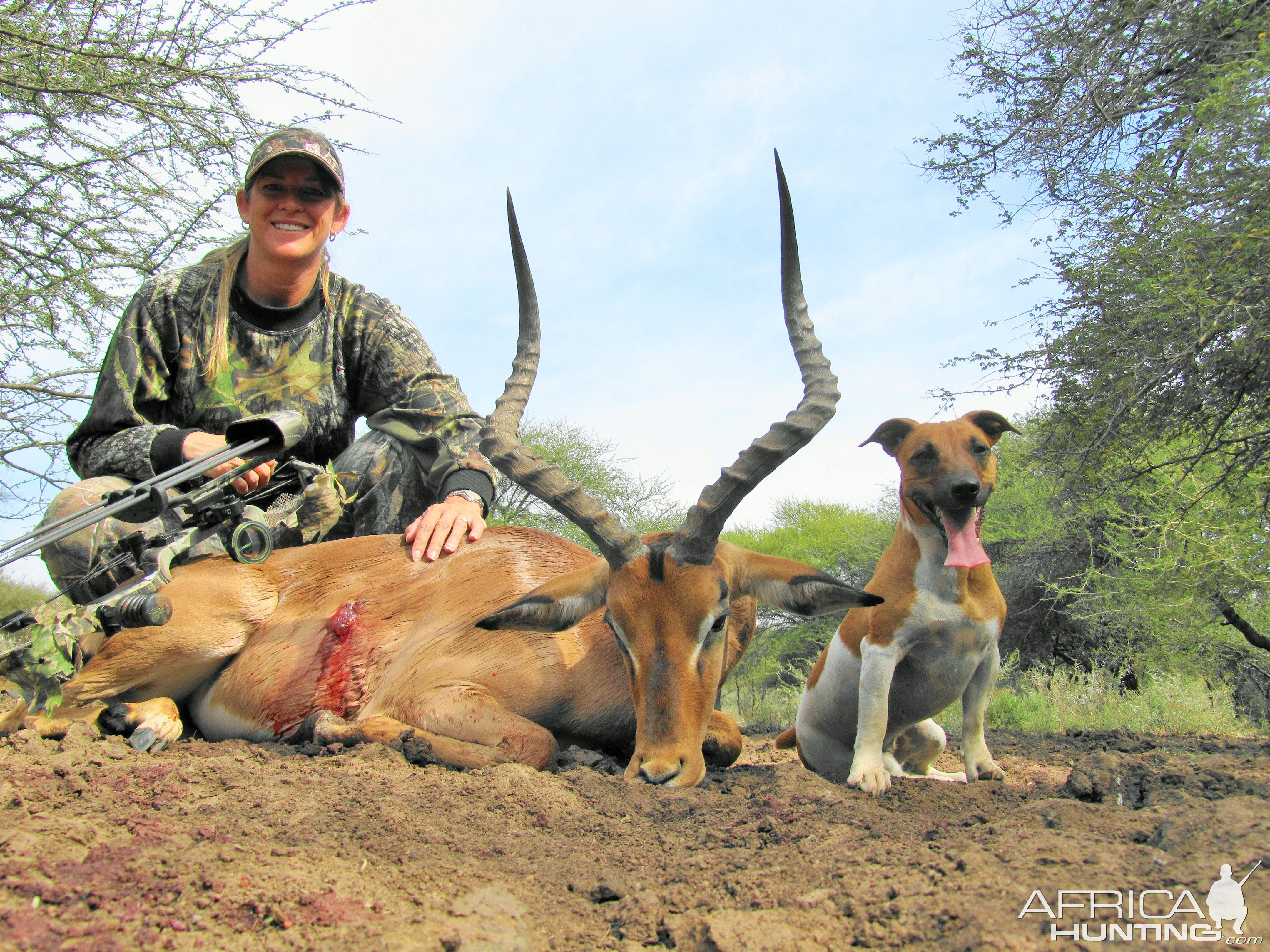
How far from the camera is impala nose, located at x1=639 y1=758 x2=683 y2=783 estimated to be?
313 cm

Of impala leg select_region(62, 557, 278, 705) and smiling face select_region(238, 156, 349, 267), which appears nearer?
impala leg select_region(62, 557, 278, 705)

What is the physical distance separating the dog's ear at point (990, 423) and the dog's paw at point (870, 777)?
155 cm

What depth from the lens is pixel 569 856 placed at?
237cm

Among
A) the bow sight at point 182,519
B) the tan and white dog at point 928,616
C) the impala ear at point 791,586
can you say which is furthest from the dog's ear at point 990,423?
the bow sight at point 182,519

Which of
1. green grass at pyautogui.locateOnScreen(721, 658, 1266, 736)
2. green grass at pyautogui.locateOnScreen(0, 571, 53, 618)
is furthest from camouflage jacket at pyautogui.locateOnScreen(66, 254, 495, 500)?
green grass at pyautogui.locateOnScreen(0, 571, 53, 618)

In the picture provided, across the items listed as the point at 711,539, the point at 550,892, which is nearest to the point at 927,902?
the point at 550,892

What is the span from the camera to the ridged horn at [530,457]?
3.83 m

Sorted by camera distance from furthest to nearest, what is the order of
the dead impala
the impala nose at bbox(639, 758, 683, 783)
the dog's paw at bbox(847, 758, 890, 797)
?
the dead impala, the dog's paw at bbox(847, 758, 890, 797), the impala nose at bbox(639, 758, 683, 783)

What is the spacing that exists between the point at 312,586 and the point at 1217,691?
9.44 m

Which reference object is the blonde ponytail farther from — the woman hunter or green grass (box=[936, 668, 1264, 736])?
green grass (box=[936, 668, 1264, 736])

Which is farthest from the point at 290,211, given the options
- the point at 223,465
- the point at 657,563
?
the point at 657,563

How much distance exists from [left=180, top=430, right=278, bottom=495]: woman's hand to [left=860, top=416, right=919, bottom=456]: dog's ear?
2910 millimetres

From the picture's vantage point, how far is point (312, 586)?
470 centimetres

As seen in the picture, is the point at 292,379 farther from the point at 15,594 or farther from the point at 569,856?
the point at 15,594
